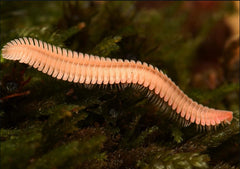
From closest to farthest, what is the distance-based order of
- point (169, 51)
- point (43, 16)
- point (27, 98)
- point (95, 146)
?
1. point (95, 146)
2. point (27, 98)
3. point (169, 51)
4. point (43, 16)

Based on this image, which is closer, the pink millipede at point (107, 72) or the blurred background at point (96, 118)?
the blurred background at point (96, 118)

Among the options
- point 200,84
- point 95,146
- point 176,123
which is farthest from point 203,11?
point 95,146

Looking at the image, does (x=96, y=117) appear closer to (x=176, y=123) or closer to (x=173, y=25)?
(x=176, y=123)

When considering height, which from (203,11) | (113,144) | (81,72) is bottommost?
(113,144)

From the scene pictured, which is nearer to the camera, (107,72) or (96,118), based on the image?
(107,72)

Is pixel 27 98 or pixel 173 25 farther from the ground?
pixel 173 25

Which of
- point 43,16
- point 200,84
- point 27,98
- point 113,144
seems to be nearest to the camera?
point 113,144

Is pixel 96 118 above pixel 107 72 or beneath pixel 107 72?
beneath

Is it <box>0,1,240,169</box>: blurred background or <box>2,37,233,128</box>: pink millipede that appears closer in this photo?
<box>0,1,240,169</box>: blurred background
